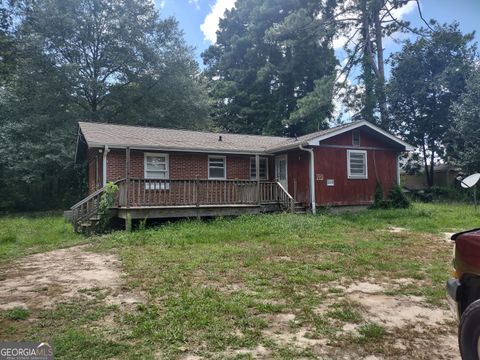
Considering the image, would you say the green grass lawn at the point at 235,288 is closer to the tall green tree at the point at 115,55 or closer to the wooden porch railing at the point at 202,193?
the wooden porch railing at the point at 202,193

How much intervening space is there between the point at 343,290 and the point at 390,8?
2700 cm

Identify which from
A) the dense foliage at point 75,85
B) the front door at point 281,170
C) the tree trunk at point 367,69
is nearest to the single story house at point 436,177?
the tree trunk at point 367,69

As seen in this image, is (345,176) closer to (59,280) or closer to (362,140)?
(362,140)

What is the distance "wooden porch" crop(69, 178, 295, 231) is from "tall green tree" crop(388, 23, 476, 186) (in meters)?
16.6

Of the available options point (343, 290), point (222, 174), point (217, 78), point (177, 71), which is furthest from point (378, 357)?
point (217, 78)

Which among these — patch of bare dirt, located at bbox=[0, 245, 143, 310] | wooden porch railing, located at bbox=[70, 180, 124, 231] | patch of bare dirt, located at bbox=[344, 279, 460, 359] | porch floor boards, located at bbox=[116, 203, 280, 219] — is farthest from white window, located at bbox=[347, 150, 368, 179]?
patch of bare dirt, located at bbox=[0, 245, 143, 310]

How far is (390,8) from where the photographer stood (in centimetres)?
2583

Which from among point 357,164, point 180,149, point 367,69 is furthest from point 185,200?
point 367,69

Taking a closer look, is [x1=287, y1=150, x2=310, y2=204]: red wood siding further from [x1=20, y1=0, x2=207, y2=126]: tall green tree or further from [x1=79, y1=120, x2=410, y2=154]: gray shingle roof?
[x1=20, y1=0, x2=207, y2=126]: tall green tree

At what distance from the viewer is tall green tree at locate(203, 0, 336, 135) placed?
1116 inches

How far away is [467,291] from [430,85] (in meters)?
25.0

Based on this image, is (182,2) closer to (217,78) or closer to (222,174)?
(222,174)

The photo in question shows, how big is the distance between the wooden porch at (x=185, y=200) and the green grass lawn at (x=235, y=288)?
34.5 inches

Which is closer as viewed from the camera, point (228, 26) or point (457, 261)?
point (457, 261)
